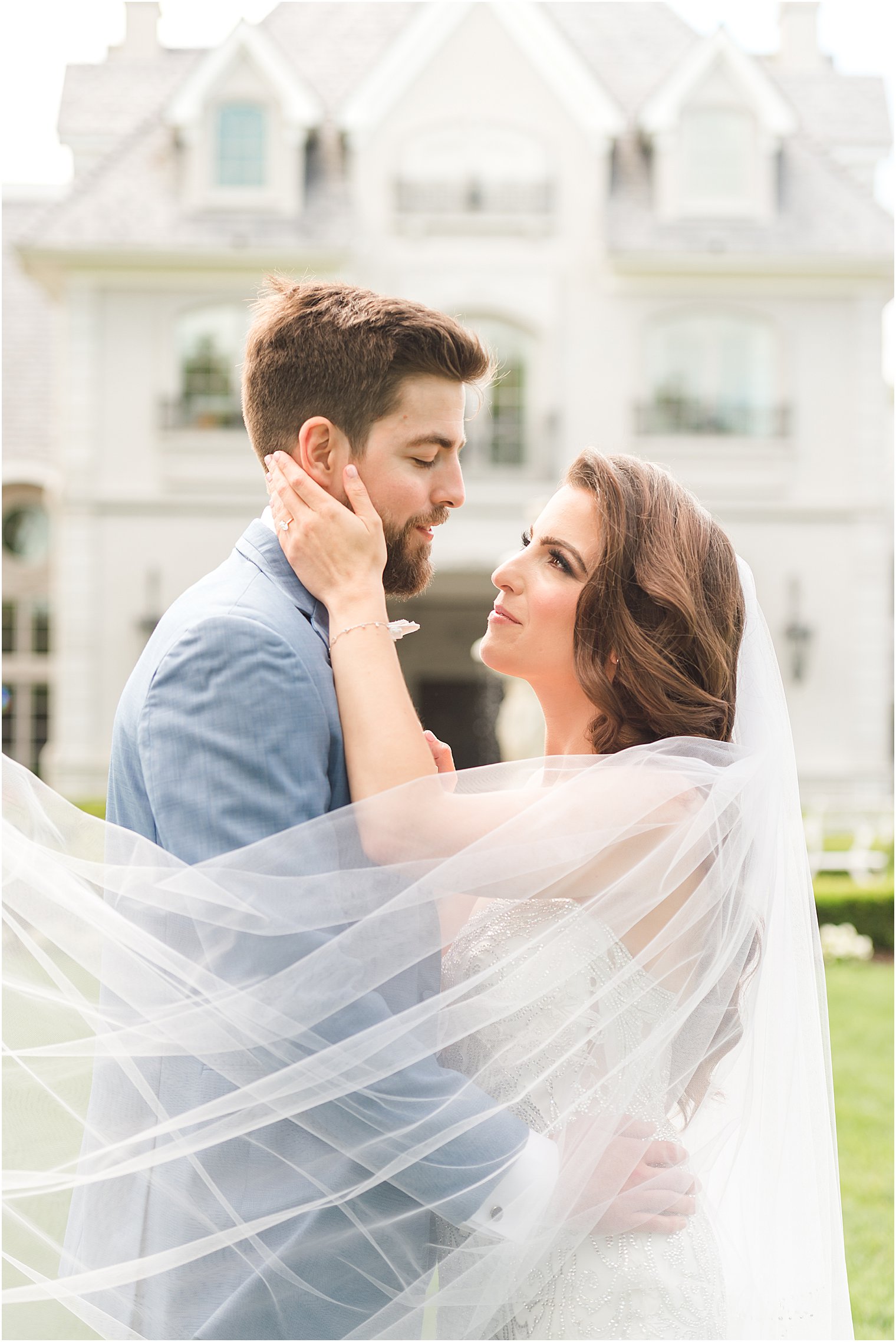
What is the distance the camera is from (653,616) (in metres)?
2.27

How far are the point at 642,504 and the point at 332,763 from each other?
32.6 inches

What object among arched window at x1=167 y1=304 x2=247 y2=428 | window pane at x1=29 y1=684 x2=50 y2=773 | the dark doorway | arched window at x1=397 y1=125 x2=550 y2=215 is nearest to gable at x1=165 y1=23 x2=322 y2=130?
arched window at x1=397 y1=125 x2=550 y2=215

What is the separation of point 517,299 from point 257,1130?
1632cm

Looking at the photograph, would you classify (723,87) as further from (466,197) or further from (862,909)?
(862,909)

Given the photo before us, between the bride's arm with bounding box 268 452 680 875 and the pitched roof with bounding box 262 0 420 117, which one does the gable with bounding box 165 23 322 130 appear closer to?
the pitched roof with bounding box 262 0 420 117

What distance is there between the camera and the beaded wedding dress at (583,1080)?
6.46 feet

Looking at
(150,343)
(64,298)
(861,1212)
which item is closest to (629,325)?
(150,343)

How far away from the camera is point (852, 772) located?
1664 cm

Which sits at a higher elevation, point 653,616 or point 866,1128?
point 653,616

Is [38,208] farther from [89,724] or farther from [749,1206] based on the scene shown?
[749,1206]

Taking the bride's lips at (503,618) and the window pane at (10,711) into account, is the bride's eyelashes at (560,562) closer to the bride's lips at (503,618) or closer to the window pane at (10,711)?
the bride's lips at (503,618)

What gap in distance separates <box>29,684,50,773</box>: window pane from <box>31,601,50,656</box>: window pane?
0.60 metres

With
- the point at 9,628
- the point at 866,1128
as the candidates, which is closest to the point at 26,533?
the point at 9,628

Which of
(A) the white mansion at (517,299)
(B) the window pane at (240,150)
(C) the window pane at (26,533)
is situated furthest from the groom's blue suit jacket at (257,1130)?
(C) the window pane at (26,533)
